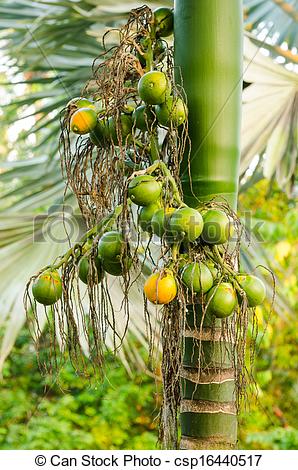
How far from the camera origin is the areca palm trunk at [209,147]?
95 centimetres

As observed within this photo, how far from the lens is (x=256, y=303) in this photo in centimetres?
91

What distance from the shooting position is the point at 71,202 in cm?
208

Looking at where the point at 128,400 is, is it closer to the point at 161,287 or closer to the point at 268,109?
the point at 268,109

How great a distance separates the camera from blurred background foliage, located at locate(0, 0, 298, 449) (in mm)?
1901

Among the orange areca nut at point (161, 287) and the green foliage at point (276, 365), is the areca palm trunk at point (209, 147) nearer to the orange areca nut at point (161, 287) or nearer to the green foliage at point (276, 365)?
the orange areca nut at point (161, 287)

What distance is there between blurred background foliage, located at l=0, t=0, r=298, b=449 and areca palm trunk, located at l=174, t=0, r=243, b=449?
0.07 metres

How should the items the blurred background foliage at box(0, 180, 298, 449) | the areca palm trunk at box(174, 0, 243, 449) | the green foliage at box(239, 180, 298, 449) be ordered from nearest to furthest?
the areca palm trunk at box(174, 0, 243, 449) → the blurred background foliage at box(0, 180, 298, 449) → the green foliage at box(239, 180, 298, 449)

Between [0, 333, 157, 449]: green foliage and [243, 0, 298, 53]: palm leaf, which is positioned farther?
[0, 333, 157, 449]: green foliage

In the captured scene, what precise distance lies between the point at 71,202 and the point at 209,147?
45.8 inches

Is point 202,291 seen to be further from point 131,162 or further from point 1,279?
point 1,279

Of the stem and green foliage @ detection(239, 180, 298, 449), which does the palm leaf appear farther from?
the stem

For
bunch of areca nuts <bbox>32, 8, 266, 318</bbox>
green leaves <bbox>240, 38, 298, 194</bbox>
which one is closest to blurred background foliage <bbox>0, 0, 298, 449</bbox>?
green leaves <bbox>240, 38, 298, 194</bbox>

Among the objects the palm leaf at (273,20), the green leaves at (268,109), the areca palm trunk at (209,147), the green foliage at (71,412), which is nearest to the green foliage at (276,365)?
the green foliage at (71,412)
